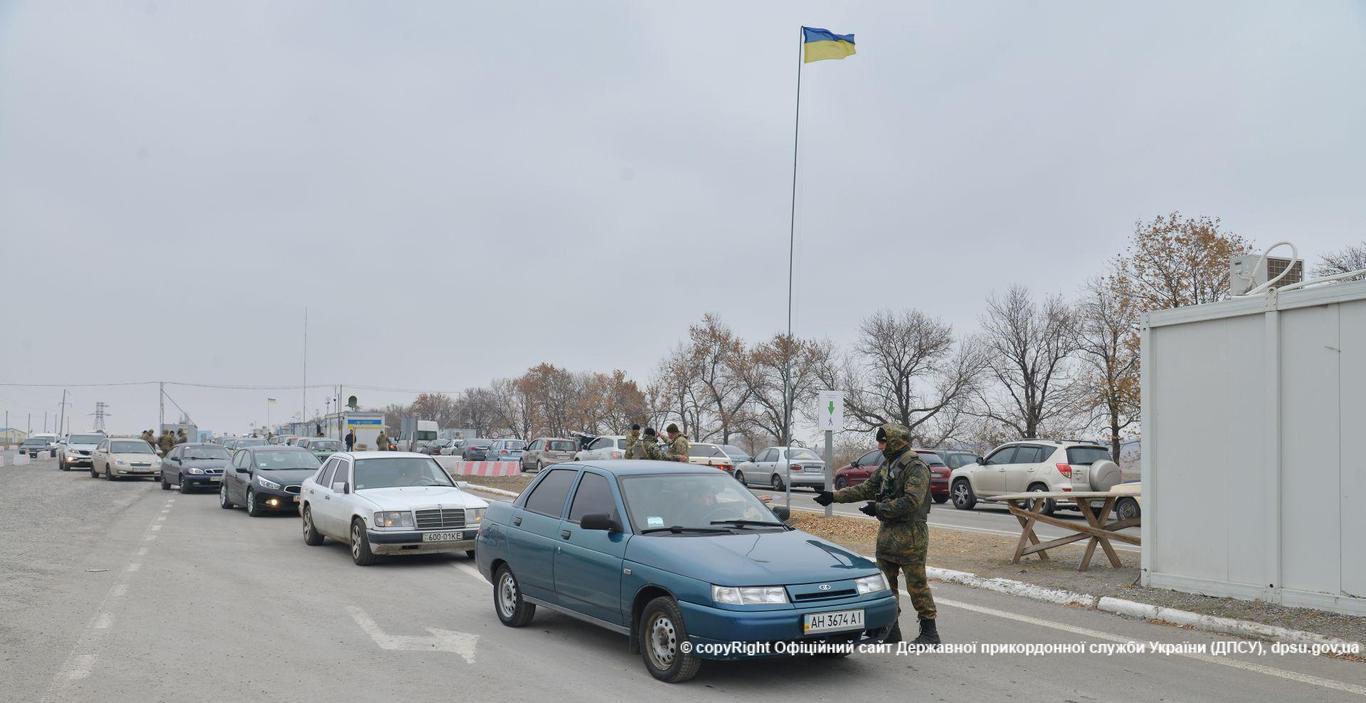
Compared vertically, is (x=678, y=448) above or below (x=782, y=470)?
above

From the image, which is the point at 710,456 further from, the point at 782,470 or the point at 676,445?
the point at 676,445

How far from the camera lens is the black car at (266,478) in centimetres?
1944

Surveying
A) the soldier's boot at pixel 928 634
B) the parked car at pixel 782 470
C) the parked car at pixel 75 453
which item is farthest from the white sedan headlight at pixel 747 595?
the parked car at pixel 75 453

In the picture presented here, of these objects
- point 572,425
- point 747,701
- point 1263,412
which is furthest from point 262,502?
point 572,425

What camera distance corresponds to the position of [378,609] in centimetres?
932

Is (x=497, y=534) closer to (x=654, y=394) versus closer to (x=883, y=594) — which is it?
(x=883, y=594)

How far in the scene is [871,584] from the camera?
21.5ft

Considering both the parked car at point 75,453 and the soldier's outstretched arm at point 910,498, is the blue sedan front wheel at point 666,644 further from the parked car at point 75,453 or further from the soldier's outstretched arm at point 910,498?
the parked car at point 75,453

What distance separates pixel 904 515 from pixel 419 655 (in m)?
3.72

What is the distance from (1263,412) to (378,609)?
27.2 ft

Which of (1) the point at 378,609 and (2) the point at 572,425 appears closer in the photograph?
(1) the point at 378,609

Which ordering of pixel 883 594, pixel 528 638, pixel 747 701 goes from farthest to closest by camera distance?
pixel 528 638 → pixel 883 594 → pixel 747 701

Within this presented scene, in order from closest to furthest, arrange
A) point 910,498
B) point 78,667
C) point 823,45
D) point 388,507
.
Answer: point 78,667 < point 910,498 < point 388,507 < point 823,45

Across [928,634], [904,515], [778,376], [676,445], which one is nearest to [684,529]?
[904,515]
